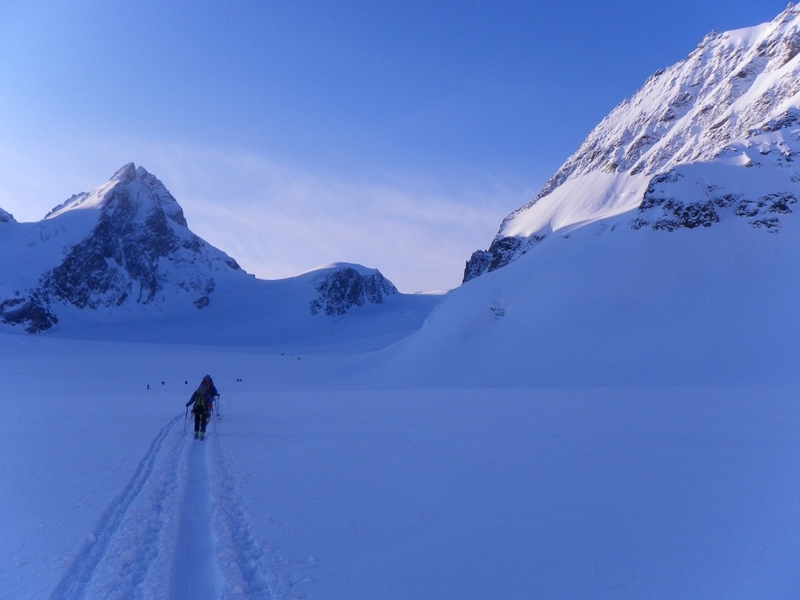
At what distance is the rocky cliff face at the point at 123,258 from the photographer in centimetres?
10493

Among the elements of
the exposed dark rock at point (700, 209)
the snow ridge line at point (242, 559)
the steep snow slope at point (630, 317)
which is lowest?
the snow ridge line at point (242, 559)

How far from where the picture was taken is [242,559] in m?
5.76

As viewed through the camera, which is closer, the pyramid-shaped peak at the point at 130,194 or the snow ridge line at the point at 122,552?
the snow ridge line at the point at 122,552

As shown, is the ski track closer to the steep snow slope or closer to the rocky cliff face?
the steep snow slope

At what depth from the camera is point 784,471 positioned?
8289 millimetres

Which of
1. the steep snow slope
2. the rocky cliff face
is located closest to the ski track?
the steep snow slope

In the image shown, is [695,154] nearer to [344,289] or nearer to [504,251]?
[504,251]

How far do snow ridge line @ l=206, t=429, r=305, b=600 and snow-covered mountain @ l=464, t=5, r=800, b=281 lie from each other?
4490 centimetres

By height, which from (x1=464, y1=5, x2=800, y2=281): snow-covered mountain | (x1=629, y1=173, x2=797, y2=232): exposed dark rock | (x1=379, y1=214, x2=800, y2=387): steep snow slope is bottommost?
(x1=379, y1=214, x2=800, y2=387): steep snow slope

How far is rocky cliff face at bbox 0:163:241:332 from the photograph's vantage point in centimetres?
10493

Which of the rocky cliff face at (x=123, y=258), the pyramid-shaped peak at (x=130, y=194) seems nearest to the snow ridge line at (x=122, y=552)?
the rocky cliff face at (x=123, y=258)

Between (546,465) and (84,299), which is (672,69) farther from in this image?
(84,299)

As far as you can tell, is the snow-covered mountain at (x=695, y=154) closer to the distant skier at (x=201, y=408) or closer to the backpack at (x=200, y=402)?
the distant skier at (x=201, y=408)

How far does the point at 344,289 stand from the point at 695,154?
281 feet
